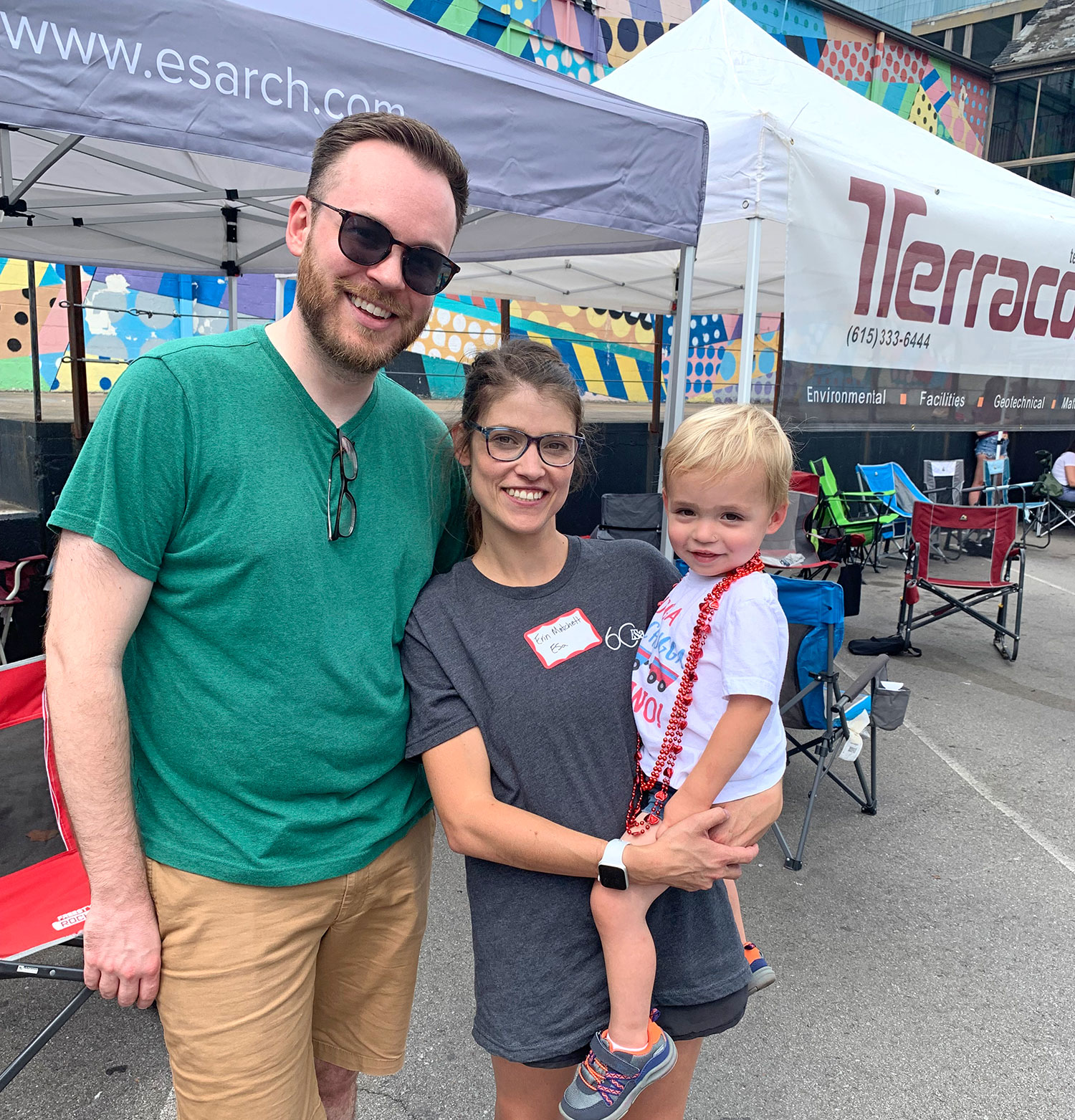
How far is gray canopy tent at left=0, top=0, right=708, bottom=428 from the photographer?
5.83 ft

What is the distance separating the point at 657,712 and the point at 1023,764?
3.66m

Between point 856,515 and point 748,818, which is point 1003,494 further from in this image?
point 748,818

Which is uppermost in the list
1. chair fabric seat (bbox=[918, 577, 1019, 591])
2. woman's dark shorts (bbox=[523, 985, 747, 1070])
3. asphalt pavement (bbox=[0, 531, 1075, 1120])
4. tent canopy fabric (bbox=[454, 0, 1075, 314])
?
tent canopy fabric (bbox=[454, 0, 1075, 314])

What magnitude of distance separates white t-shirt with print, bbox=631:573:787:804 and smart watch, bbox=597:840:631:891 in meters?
0.17

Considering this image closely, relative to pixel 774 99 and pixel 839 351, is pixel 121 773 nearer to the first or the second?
pixel 839 351

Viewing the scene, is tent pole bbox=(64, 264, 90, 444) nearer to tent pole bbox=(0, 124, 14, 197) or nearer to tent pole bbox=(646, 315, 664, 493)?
tent pole bbox=(0, 124, 14, 197)

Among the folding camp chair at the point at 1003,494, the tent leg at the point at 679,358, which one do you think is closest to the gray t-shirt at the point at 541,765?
the tent leg at the point at 679,358

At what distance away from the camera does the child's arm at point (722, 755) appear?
1312mm

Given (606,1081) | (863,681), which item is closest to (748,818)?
(606,1081)

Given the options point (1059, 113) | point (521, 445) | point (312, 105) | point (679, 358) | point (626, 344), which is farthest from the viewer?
point (1059, 113)

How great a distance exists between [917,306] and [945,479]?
8.50 metres

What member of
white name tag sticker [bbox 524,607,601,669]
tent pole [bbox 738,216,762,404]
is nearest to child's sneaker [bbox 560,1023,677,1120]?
white name tag sticker [bbox 524,607,601,669]

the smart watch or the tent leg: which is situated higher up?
the tent leg

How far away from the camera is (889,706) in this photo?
3.40m
